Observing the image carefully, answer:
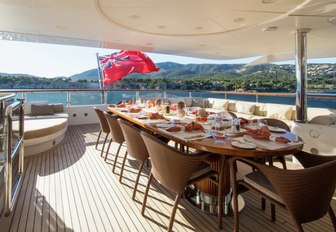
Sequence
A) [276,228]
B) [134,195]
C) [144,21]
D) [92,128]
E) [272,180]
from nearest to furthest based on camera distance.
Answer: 1. [272,180]
2. [276,228]
3. [134,195]
4. [144,21]
5. [92,128]

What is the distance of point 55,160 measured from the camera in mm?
3273

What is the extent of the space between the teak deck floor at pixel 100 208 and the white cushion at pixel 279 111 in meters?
2.81

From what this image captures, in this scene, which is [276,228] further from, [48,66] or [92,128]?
[48,66]

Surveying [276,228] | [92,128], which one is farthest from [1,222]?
[92,128]

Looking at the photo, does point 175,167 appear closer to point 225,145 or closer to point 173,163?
point 173,163

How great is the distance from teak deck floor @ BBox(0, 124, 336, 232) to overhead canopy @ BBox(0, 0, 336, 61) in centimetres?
233

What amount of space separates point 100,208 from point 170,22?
121 inches

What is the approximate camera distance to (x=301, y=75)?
4.00 metres

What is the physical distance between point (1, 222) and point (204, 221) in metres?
1.76

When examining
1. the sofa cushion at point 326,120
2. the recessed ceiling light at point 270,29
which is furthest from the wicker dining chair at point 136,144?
the recessed ceiling light at point 270,29

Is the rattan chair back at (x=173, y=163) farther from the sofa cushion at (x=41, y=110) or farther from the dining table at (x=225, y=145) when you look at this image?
the sofa cushion at (x=41, y=110)

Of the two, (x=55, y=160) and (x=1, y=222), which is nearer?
(x=1, y=222)

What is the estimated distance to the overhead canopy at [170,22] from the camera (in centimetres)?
284

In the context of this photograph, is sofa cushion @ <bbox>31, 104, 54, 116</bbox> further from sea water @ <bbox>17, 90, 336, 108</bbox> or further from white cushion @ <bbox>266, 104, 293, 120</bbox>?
white cushion @ <bbox>266, 104, 293, 120</bbox>
